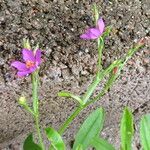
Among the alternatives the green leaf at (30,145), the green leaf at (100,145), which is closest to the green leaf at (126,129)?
the green leaf at (100,145)

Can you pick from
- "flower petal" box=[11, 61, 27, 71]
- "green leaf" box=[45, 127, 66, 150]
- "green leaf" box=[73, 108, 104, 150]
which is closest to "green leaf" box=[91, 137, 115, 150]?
"green leaf" box=[73, 108, 104, 150]

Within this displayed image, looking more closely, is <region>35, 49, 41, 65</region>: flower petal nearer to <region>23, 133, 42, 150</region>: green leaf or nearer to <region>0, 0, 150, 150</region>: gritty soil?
<region>0, 0, 150, 150</region>: gritty soil

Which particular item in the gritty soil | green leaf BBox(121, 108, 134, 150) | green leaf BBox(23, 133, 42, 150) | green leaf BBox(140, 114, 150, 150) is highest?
the gritty soil

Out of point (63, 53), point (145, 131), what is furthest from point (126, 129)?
point (63, 53)

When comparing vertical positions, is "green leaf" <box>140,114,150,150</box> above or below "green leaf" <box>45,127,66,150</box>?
below

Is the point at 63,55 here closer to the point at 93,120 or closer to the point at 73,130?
the point at 93,120

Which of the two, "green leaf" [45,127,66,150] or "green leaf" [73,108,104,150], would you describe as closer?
"green leaf" [45,127,66,150]

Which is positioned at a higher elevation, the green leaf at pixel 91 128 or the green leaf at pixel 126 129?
the green leaf at pixel 91 128

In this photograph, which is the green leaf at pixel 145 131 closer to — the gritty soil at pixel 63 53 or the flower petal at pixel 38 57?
the gritty soil at pixel 63 53

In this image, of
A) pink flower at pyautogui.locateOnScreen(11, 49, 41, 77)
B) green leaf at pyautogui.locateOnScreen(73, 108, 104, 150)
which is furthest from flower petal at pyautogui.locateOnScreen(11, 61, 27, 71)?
green leaf at pyautogui.locateOnScreen(73, 108, 104, 150)

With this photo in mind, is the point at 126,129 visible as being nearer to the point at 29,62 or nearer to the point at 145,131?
the point at 145,131
